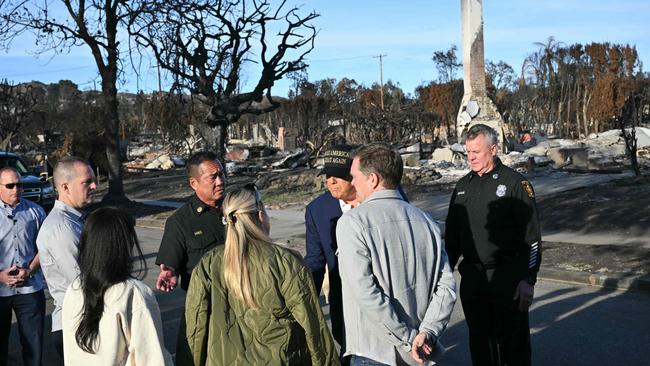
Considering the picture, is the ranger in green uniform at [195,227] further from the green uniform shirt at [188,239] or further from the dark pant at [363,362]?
the dark pant at [363,362]

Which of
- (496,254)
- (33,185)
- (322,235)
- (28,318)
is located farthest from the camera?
(33,185)

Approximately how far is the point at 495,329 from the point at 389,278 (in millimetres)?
1679

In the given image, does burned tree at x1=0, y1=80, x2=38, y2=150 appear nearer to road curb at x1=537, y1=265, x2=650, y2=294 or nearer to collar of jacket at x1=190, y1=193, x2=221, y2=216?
road curb at x1=537, y1=265, x2=650, y2=294

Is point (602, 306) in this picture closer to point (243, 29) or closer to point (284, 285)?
point (284, 285)

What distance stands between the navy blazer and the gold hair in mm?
1431

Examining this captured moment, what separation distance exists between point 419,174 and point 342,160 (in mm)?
17678

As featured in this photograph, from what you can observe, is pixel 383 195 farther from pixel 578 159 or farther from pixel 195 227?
pixel 578 159

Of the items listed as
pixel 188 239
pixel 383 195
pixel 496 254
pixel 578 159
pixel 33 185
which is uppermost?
pixel 383 195

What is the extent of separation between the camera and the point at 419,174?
72.0ft

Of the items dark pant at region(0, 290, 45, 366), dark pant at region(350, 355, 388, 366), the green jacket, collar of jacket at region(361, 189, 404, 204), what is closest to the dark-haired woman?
the green jacket

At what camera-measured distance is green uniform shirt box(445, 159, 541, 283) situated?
447cm

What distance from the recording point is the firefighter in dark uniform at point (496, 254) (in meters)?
4.45

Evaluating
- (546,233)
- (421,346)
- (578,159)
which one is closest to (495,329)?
(421,346)

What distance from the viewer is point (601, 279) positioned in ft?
26.4
